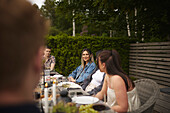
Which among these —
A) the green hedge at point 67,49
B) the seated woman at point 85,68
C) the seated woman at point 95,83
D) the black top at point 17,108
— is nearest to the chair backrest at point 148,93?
the seated woman at point 95,83

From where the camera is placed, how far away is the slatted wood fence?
5.00 m

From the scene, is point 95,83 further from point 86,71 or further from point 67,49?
point 67,49

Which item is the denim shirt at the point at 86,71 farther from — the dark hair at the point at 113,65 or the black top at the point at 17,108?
the black top at the point at 17,108

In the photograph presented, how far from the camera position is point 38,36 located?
398mm

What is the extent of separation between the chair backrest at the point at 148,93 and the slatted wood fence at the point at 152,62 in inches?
127

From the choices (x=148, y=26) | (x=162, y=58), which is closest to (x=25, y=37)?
(x=148, y=26)

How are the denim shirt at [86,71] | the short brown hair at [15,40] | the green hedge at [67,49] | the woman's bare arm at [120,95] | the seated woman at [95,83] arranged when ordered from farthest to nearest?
1. the green hedge at [67,49]
2. the denim shirt at [86,71]
3. the seated woman at [95,83]
4. the woman's bare arm at [120,95]
5. the short brown hair at [15,40]

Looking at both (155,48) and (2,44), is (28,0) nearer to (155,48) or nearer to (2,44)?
(2,44)

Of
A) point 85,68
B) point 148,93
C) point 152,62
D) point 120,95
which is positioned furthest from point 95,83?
point 152,62

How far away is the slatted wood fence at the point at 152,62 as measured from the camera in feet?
16.4

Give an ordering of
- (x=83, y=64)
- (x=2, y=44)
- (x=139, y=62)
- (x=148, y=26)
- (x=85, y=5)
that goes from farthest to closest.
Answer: (x=139, y=62) → (x=85, y=5) → (x=148, y=26) → (x=83, y=64) → (x=2, y=44)

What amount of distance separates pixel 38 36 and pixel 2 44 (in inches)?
3.6

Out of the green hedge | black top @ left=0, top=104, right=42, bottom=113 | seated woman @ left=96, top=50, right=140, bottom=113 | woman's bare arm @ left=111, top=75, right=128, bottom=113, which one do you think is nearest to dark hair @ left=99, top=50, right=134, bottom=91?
seated woman @ left=96, top=50, right=140, bottom=113

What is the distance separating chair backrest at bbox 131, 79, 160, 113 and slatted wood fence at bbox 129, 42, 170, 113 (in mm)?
3227
